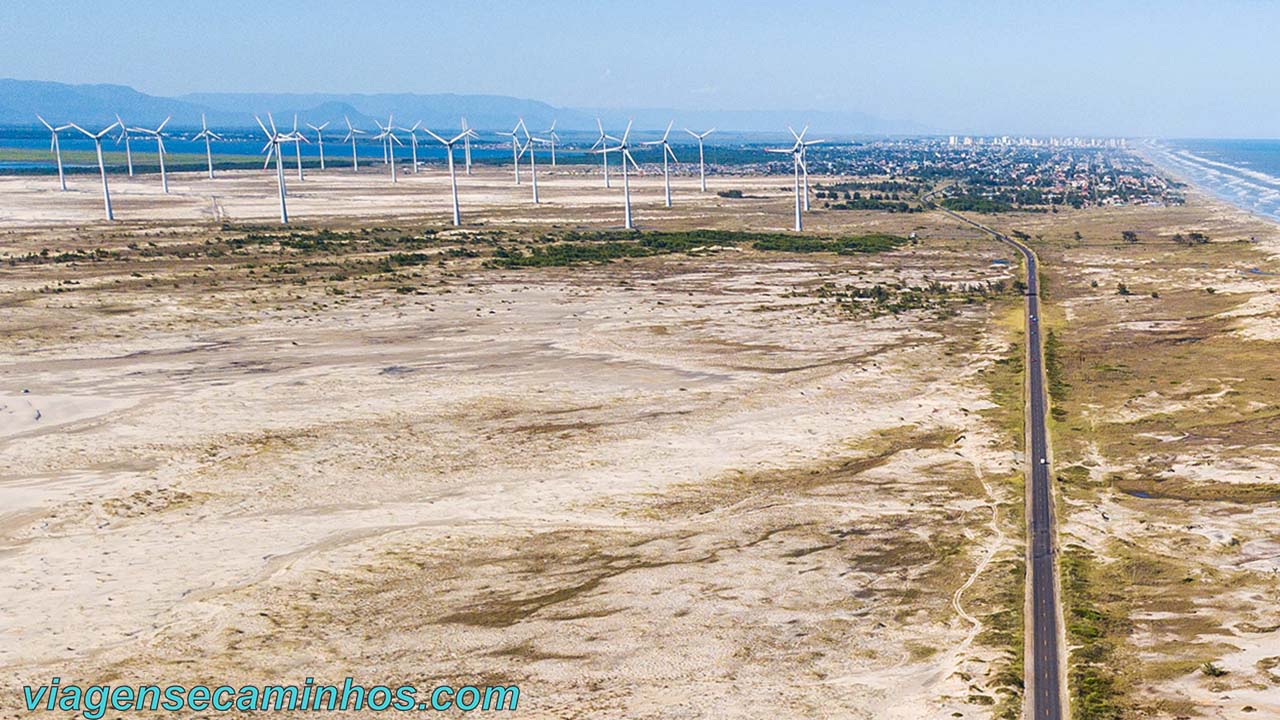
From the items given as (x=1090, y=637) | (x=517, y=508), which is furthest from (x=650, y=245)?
(x=1090, y=637)

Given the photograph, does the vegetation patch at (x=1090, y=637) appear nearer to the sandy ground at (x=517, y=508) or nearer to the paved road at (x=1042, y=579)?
the paved road at (x=1042, y=579)

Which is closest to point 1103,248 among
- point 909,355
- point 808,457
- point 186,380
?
point 909,355

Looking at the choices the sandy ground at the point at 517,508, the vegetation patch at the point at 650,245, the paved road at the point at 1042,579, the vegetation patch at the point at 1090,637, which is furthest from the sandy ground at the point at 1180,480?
the vegetation patch at the point at 650,245

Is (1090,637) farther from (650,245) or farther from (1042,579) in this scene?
(650,245)

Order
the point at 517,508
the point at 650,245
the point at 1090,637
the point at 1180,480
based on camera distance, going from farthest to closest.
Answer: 1. the point at 650,245
2. the point at 1180,480
3. the point at 517,508
4. the point at 1090,637

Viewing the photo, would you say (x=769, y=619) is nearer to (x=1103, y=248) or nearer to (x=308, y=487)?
(x=308, y=487)

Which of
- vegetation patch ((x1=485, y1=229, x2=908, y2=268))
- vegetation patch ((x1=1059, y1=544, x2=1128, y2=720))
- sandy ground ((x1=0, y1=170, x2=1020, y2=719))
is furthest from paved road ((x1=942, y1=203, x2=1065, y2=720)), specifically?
vegetation patch ((x1=485, y1=229, x2=908, y2=268))
